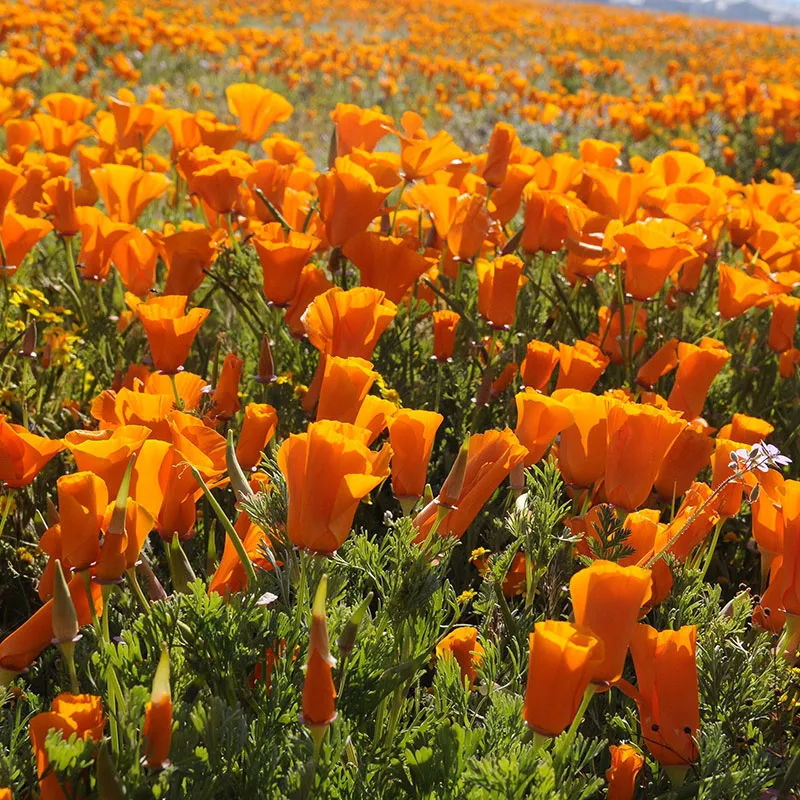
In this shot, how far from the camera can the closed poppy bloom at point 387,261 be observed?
187 centimetres

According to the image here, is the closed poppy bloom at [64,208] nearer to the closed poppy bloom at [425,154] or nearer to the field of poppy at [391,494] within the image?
the field of poppy at [391,494]

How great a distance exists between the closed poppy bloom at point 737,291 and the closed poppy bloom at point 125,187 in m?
1.41

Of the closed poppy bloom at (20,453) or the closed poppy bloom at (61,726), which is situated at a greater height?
the closed poppy bloom at (20,453)

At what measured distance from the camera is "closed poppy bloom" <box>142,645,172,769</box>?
2.98 ft

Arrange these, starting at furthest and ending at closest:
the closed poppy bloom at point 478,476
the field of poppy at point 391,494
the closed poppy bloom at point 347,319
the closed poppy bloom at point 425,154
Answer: the closed poppy bloom at point 425,154 → the closed poppy bloom at point 347,319 → the closed poppy bloom at point 478,476 → the field of poppy at point 391,494

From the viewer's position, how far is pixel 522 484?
4.91ft

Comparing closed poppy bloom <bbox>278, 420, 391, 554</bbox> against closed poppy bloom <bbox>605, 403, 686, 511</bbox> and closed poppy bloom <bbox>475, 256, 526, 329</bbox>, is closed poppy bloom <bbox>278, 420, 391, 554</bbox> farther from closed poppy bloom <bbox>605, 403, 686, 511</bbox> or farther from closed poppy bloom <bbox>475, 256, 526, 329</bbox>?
closed poppy bloom <bbox>475, 256, 526, 329</bbox>

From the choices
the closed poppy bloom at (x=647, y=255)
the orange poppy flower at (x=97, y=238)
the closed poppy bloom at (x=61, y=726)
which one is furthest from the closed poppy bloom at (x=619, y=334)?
the closed poppy bloom at (x=61, y=726)

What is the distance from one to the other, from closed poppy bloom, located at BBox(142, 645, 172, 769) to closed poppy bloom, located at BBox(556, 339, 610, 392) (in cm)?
105

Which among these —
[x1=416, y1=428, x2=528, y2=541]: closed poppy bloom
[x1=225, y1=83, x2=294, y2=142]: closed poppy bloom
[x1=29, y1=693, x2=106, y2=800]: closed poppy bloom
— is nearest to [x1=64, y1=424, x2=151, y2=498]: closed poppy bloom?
[x1=29, y1=693, x2=106, y2=800]: closed poppy bloom

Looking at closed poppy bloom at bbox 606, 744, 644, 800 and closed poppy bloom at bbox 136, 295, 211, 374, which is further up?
closed poppy bloom at bbox 136, 295, 211, 374

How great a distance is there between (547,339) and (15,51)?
4.01 metres

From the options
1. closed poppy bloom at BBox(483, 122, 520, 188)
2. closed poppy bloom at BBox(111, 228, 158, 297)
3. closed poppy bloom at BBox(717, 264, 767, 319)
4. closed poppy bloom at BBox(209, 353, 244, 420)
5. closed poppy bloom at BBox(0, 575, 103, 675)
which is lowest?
closed poppy bloom at BBox(0, 575, 103, 675)

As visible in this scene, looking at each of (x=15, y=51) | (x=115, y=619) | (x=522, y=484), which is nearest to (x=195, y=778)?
(x=115, y=619)
